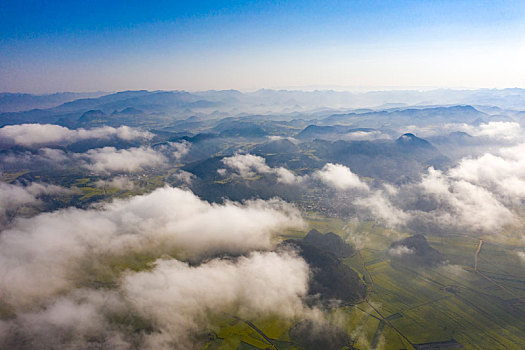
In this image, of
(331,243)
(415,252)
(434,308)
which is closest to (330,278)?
(331,243)

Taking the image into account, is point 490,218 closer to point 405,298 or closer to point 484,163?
point 405,298

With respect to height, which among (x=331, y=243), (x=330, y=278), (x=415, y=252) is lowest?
(x=415, y=252)

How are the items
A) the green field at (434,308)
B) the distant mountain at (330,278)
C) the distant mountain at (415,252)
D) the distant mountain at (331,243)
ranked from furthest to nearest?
the distant mountain at (331,243) < the distant mountain at (415,252) < the distant mountain at (330,278) < the green field at (434,308)

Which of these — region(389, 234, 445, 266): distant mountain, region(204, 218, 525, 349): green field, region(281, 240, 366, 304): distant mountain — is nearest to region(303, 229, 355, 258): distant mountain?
region(204, 218, 525, 349): green field

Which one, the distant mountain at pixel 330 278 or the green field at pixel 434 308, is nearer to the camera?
the green field at pixel 434 308

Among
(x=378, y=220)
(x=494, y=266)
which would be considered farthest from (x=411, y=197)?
(x=494, y=266)

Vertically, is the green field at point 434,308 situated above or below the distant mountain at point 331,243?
below

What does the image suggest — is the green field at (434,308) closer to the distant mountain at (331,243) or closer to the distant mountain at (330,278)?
the distant mountain at (330,278)

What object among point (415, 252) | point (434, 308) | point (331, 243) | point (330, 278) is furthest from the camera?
point (331, 243)

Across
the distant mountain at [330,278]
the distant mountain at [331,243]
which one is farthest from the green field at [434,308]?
the distant mountain at [331,243]

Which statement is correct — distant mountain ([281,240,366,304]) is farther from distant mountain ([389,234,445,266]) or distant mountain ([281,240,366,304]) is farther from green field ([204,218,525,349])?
distant mountain ([389,234,445,266])

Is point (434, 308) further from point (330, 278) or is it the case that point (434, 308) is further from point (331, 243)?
point (331, 243)

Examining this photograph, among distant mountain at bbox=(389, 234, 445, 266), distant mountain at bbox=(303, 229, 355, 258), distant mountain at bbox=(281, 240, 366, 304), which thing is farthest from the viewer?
distant mountain at bbox=(303, 229, 355, 258)

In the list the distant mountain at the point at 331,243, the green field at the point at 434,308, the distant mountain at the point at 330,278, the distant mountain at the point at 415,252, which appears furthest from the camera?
the distant mountain at the point at 331,243
